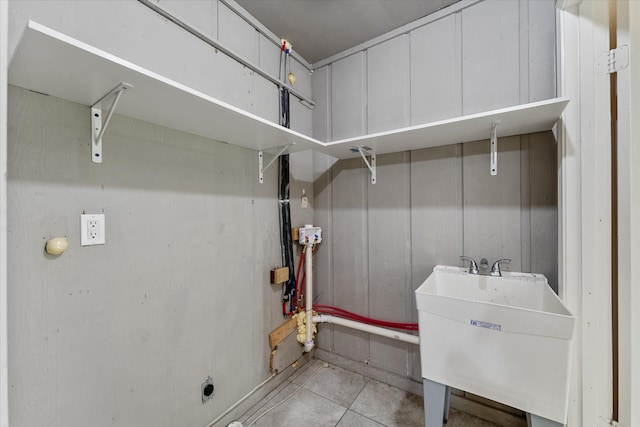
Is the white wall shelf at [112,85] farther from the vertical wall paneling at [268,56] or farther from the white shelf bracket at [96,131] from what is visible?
the vertical wall paneling at [268,56]

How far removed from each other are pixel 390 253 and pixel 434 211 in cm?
41

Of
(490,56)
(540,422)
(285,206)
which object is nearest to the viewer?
(540,422)

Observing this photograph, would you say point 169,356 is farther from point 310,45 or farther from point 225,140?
point 310,45

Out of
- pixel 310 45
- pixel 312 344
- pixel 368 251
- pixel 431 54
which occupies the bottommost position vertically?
pixel 312 344

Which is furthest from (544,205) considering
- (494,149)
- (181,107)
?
(181,107)

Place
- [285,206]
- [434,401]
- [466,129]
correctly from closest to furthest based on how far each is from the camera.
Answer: [434,401] < [466,129] < [285,206]

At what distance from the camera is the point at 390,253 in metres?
1.84

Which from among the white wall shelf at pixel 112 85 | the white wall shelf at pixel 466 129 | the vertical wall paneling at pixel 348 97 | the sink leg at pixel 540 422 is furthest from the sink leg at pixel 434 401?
the vertical wall paneling at pixel 348 97

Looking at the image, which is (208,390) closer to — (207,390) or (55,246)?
(207,390)

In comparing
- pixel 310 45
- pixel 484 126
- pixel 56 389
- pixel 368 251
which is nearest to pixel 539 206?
pixel 484 126

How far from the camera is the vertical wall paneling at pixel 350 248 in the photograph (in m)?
1.95

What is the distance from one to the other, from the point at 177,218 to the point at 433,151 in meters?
1.53

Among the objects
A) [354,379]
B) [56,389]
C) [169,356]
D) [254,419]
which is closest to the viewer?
[56,389]

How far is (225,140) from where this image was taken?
4.83ft
